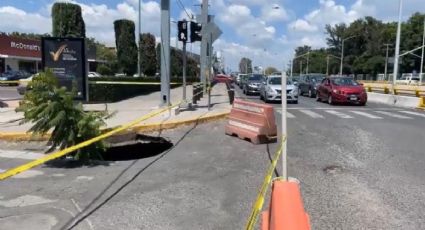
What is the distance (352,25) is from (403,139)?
13261 centimetres

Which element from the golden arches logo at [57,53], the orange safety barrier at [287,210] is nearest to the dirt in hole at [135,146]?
the golden arches logo at [57,53]

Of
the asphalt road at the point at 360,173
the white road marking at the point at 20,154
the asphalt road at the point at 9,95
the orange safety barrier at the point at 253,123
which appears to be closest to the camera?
the asphalt road at the point at 360,173

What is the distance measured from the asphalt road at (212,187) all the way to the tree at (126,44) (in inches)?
1419

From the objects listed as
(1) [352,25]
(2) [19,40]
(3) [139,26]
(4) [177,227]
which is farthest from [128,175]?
(1) [352,25]

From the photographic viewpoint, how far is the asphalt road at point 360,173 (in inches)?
226

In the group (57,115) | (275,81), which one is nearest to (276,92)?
(275,81)

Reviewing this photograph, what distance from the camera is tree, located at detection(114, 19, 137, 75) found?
4562 cm

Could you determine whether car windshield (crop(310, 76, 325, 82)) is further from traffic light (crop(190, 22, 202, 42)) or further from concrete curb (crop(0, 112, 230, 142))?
concrete curb (crop(0, 112, 230, 142))

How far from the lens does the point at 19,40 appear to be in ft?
182

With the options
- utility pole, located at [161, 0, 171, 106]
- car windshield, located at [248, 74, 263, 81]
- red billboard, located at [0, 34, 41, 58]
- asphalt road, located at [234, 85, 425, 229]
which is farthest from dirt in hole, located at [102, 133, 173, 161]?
red billboard, located at [0, 34, 41, 58]

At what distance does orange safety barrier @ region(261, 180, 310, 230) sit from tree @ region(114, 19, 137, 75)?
4271 cm

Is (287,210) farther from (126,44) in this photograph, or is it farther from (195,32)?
(126,44)

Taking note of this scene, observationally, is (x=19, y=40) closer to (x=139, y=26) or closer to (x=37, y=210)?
(x=139, y=26)

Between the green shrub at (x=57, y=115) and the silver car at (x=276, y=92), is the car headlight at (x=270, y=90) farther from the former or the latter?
the green shrub at (x=57, y=115)
